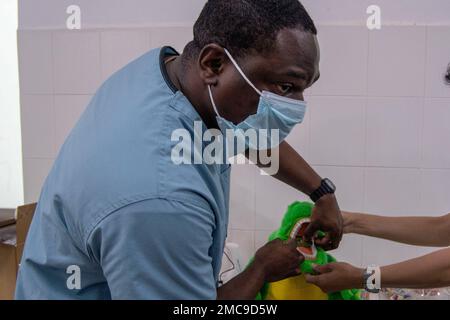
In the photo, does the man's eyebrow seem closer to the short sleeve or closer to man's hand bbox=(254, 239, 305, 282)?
the short sleeve

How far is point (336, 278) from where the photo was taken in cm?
105

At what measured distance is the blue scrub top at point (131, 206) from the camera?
1.92 feet

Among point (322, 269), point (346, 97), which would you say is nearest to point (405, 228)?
point (322, 269)

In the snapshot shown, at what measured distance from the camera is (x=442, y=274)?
0.99 metres

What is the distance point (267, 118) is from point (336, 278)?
1.75 feet

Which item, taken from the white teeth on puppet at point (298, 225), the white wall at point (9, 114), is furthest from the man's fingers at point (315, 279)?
the white wall at point (9, 114)

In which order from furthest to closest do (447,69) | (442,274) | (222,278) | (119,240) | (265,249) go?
(222,278)
(447,69)
(442,274)
(265,249)
(119,240)

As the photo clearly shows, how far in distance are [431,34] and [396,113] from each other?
263 millimetres

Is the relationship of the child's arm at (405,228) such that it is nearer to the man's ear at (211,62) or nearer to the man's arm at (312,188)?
the man's arm at (312,188)

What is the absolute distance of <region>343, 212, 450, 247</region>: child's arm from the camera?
1.21m

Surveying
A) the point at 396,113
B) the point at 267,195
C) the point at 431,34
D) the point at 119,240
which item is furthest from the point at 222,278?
the point at 431,34

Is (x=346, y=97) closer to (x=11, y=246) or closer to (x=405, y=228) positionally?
(x=405, y=228)

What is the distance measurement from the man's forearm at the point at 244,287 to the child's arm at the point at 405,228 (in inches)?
19.6

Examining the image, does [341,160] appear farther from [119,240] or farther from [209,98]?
[119,240]
